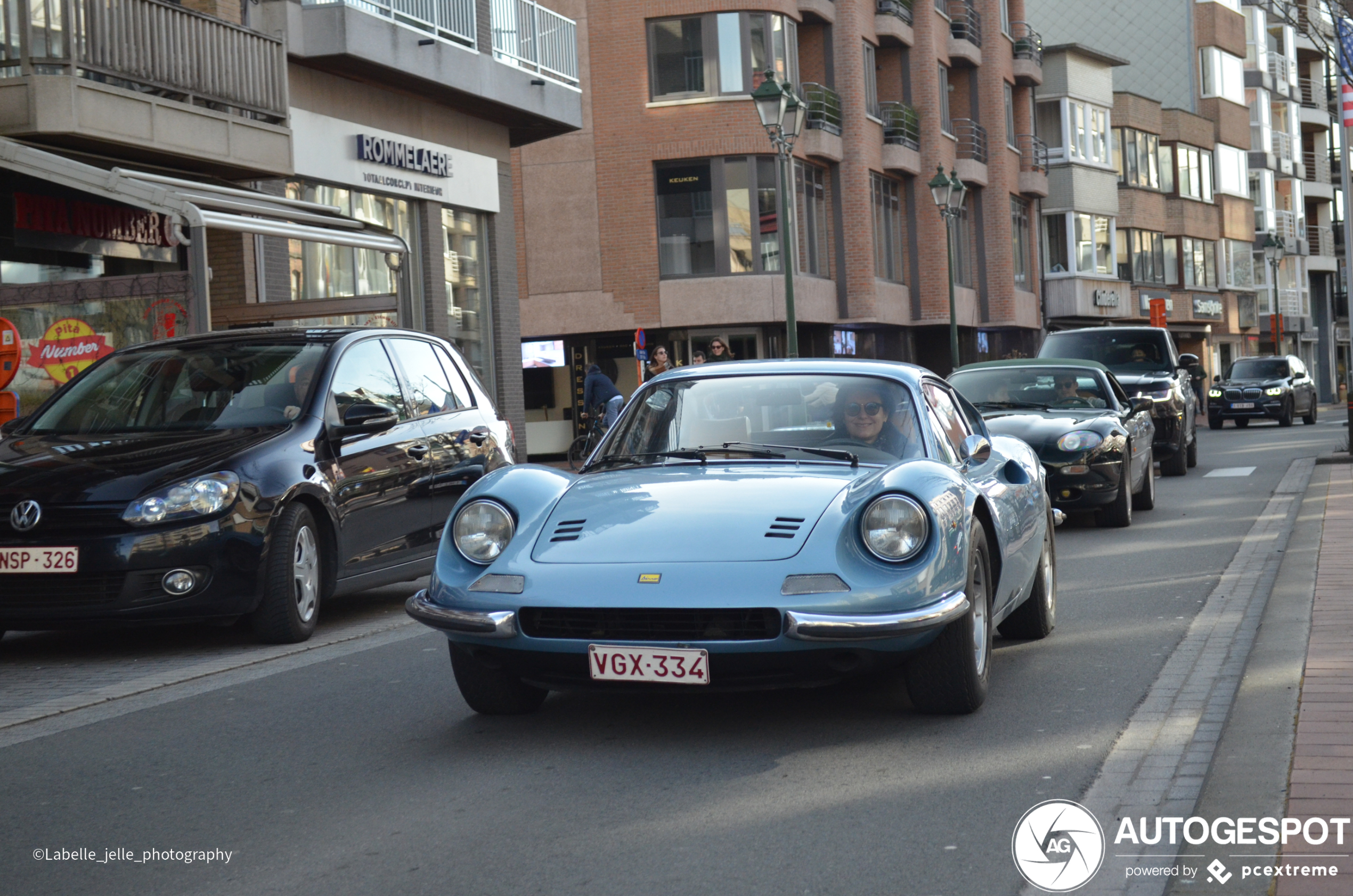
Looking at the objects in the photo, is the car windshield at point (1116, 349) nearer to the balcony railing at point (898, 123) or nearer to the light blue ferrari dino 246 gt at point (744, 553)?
the light blue ferrari dino 246 gt at point (744, 553)

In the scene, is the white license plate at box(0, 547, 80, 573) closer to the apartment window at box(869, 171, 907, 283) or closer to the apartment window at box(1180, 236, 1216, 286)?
the apartment window at box(869, 171, 907, 283)

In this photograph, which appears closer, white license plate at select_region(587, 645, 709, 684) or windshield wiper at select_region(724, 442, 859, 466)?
white license plate at select_region(587, 645, 709, 684)

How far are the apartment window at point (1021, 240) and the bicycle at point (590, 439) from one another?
31586mm

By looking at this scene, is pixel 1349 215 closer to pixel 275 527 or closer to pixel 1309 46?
pixel 275 527

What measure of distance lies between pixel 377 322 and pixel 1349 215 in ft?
41.6

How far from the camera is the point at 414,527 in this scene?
9617mm

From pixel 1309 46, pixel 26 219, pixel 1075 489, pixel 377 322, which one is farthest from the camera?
pixel 1309 46

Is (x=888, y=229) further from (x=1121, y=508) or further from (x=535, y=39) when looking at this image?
(x=1121, y=508)

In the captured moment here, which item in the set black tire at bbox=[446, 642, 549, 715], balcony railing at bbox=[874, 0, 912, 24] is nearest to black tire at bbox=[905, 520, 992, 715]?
black tire at bbox=[446, 642, 549, 715]

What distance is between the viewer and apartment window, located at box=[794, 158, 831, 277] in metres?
37.8

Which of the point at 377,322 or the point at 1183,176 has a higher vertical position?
the point at 1183,176

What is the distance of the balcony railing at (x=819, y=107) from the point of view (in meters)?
38.4

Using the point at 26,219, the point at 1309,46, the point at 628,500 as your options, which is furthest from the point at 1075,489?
the point at 1309,46

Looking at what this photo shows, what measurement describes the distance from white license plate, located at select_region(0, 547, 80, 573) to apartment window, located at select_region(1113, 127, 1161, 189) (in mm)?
56473
